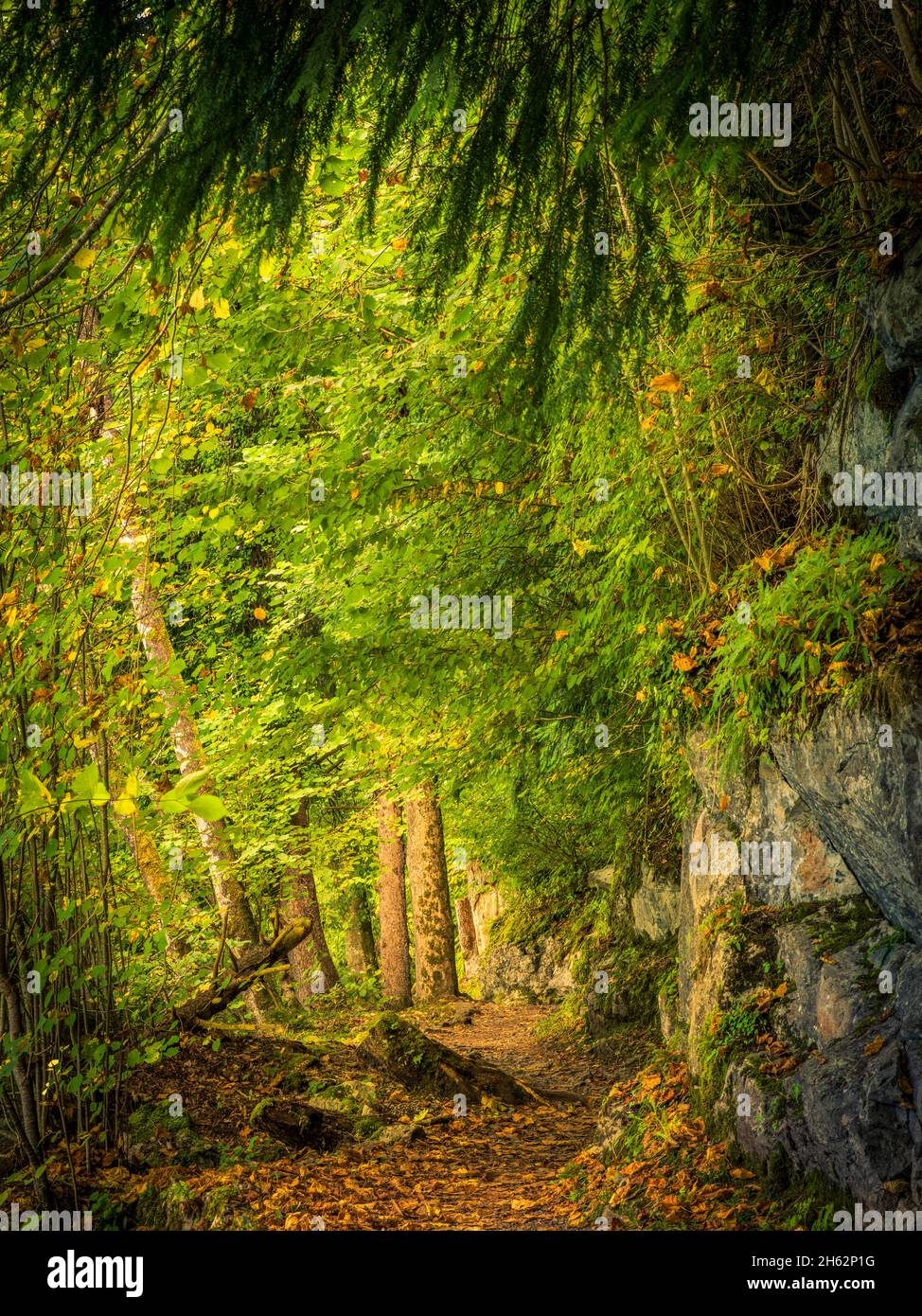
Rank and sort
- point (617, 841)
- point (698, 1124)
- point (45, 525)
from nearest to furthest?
point (45, 525) → point (698, 1124) → point (617, 841)

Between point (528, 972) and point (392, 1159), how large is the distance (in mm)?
9849

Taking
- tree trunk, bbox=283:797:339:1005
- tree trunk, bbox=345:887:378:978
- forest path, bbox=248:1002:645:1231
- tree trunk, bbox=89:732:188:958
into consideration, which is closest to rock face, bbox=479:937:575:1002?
tree trunk, bbox=345:887:378:978

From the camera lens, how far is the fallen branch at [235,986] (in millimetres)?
7711

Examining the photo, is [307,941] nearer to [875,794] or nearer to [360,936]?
[360,936]

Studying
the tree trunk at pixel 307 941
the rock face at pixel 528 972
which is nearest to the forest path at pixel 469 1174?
the tree trunk at pixel 307 941

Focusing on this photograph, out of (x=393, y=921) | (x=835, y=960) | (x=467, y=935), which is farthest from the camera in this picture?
(x=467, y=935)

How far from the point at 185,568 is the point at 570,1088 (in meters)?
8.45

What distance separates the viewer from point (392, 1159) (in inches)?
286

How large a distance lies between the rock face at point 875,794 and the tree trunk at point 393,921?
973cm

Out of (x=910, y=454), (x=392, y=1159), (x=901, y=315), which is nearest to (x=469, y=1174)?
(x=392, y=1159)

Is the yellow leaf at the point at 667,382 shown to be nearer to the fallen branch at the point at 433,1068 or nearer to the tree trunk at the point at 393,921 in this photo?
the fallen branch at the point at 433,1068

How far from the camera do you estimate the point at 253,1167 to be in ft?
21.2
